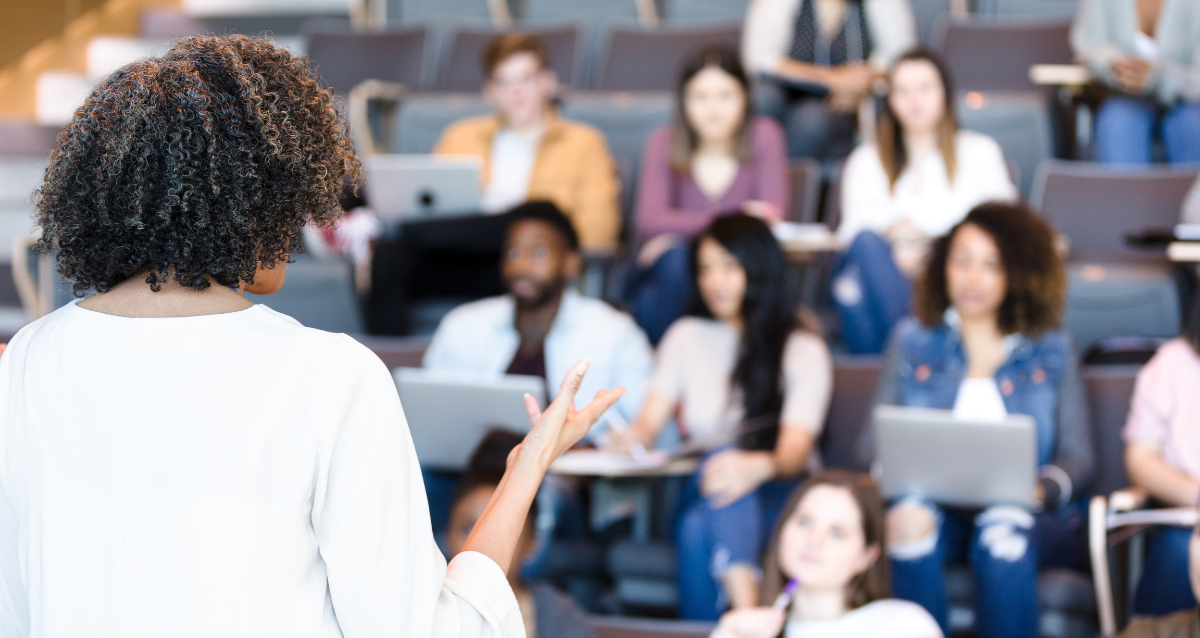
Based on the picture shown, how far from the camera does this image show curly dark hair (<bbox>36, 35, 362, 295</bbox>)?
0.73 meters

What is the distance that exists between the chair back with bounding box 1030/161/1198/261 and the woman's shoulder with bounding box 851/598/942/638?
1397mm

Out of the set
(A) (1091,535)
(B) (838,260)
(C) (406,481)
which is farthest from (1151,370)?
(C) (406,481)

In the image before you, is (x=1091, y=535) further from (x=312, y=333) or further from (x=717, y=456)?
(x=312, y=333)

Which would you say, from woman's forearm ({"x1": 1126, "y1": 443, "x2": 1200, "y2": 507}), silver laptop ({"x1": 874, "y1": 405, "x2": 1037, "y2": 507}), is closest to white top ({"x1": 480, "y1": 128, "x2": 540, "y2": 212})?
silver laptop ({"x1": 874, "y1": 405, "x2": 1037, "y2": 507})

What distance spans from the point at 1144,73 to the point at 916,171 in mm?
769

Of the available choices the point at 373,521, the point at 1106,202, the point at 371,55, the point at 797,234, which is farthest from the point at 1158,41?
the point at 373,521

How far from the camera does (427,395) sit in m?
2.06

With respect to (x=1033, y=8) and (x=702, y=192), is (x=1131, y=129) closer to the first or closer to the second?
(x=1033, y=8)

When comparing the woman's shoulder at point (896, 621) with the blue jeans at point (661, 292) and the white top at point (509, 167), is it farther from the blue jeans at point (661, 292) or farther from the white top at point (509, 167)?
the white top at point (509, 167)

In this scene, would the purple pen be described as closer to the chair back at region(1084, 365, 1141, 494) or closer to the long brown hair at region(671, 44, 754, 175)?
the chair back at region(1084, 365, 1141, 494)

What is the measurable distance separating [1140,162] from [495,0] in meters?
2.54

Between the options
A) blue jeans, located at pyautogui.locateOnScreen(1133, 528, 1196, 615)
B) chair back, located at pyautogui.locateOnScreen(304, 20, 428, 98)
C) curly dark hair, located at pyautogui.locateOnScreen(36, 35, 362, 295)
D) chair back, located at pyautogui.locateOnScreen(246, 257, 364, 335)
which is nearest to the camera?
curly dark hair, located at pyautogui.locateOnScreen(36, 35, 362, 295)

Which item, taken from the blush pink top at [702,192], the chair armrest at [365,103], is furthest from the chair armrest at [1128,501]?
the chair armrest at [365,103]

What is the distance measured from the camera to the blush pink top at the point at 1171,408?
2.03m
